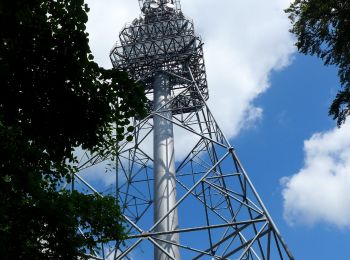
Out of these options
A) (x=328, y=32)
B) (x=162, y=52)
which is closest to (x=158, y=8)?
(x=162, y=52)

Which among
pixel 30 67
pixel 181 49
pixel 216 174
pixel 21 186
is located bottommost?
pixel 21 186

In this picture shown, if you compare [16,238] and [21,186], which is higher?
[21,186]

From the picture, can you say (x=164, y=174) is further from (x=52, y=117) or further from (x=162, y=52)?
(x=52, y=117)

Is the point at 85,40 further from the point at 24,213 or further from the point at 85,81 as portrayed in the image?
the point at 24,213

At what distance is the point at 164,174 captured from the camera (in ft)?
57.6

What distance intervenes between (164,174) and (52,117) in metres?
10.2

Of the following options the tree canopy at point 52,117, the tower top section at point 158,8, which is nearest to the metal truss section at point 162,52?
the tower top section at point 158,8

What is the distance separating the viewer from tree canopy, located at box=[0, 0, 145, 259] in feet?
22.0

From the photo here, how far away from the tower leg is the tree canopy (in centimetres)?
822

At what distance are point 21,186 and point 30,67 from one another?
6.70ft

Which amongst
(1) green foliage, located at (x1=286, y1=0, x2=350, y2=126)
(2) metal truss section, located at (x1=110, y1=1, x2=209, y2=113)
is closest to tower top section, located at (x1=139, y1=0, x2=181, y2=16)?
(2) metal truss section, located at (x1=110, y1=1, x2=209, y2=113)

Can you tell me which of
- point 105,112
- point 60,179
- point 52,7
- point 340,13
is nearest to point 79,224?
point 60,179

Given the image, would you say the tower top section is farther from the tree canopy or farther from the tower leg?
the tree canopy

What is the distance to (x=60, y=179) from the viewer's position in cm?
809
